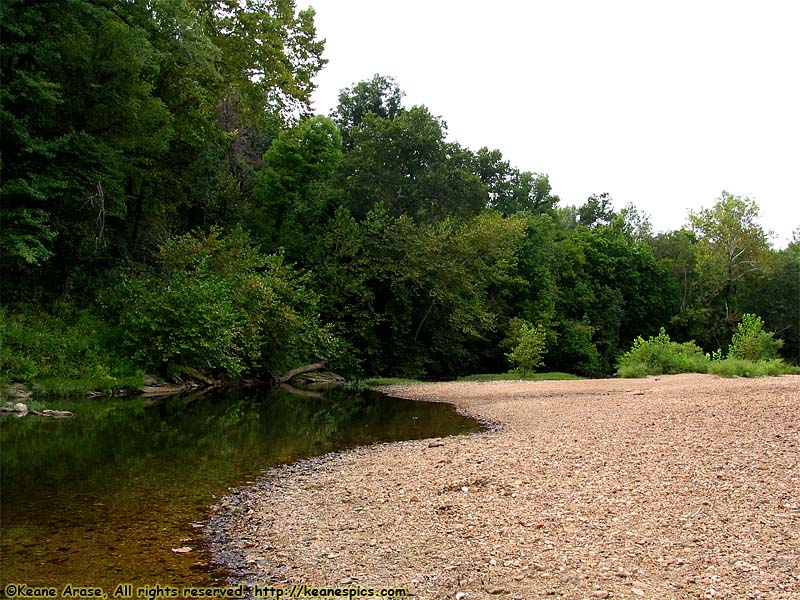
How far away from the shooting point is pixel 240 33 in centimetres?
2400

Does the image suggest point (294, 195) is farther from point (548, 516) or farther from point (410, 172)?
point (548, 516)

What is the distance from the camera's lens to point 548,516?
6203mm

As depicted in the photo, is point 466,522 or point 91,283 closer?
point 466,522

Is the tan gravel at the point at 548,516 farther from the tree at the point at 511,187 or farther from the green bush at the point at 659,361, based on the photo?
the tree at the point at 511,187

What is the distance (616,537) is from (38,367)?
17062 mm

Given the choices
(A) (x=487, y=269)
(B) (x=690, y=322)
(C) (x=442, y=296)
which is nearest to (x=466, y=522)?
(C) (x=442, y=296)

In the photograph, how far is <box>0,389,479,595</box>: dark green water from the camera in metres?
5.28

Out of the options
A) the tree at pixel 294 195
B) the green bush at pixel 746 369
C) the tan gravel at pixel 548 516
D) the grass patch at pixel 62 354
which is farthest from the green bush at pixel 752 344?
the grass patch at pixel 62 354

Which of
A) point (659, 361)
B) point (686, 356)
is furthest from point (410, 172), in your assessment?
point (686, 356)

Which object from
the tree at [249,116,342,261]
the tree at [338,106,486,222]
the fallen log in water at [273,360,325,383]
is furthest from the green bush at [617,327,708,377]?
the tree at [249,116,342,261]

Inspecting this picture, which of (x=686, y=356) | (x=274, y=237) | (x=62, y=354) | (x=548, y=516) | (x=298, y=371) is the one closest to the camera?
(x=548, y=516)

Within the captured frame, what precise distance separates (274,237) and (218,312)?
595 inches

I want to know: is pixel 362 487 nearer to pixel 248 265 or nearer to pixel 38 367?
pixel 38 367

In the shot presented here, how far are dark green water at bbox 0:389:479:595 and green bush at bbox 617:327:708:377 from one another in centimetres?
1357
